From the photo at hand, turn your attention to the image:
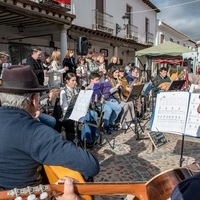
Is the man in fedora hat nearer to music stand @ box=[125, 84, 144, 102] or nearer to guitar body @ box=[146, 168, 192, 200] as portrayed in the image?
guitar body @ box=[146, 168, 192, 200]

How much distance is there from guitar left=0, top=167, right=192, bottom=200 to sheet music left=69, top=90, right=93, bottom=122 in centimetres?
259

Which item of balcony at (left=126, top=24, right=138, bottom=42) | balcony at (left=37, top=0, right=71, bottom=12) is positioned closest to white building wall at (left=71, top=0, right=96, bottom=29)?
balcony at (left=37, top=0, right=71, bottom=12)

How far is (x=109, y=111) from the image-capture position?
6.41m

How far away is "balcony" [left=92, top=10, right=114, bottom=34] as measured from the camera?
16528 mm

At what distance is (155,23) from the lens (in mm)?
29859

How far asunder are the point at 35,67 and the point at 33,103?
4.93 meters

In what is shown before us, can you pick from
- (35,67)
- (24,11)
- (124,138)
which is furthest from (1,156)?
(24,11)

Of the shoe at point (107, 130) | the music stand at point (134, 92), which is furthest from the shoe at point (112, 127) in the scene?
the music stand at point (134, 92)

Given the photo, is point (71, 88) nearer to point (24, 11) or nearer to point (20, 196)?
point (20, 196)

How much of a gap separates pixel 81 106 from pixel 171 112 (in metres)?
1.40

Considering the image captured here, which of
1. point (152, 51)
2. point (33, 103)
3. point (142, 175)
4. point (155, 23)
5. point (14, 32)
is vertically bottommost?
point (142, 175)

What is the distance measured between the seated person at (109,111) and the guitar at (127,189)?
435cm

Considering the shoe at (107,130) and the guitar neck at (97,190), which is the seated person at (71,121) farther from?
the guitar neck at (97,190)

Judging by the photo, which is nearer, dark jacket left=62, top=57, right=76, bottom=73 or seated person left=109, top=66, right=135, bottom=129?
seated person left=109, top=66, right=135, bottom=129
